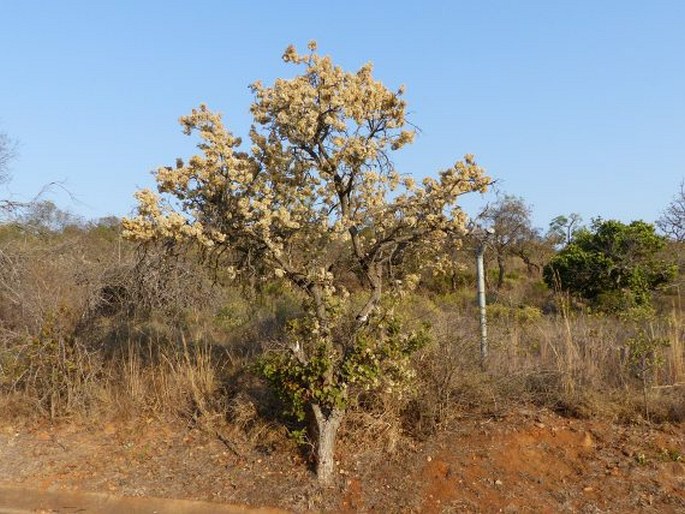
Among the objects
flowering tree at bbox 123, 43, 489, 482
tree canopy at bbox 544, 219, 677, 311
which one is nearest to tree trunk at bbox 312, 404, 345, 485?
flowering tree at bbox 123, 43, 489, 482

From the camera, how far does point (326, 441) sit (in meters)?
6.03

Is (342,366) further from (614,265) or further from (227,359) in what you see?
(614,265)

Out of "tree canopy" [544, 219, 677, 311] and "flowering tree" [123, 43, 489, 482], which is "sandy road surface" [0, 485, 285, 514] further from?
"tree canopy" [544, 219, 677, 311]

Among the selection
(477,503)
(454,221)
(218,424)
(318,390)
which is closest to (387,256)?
(454,221)

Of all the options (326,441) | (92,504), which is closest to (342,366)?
(326,441)

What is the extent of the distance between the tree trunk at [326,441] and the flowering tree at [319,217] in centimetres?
1

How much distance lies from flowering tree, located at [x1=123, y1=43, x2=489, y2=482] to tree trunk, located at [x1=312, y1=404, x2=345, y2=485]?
0.04 ft

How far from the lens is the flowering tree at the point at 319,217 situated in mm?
5500

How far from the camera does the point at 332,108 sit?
5.48 m

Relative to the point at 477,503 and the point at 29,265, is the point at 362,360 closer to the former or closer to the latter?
the point at 477,503

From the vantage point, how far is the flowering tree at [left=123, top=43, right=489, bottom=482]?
5500 mm

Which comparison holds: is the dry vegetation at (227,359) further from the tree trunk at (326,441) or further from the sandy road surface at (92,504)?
the sandy road surface at (92,504)

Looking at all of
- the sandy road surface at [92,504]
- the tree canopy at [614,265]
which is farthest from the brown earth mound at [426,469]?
the tree canopy at [614,265]

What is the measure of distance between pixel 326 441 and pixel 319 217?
80.9 inches
